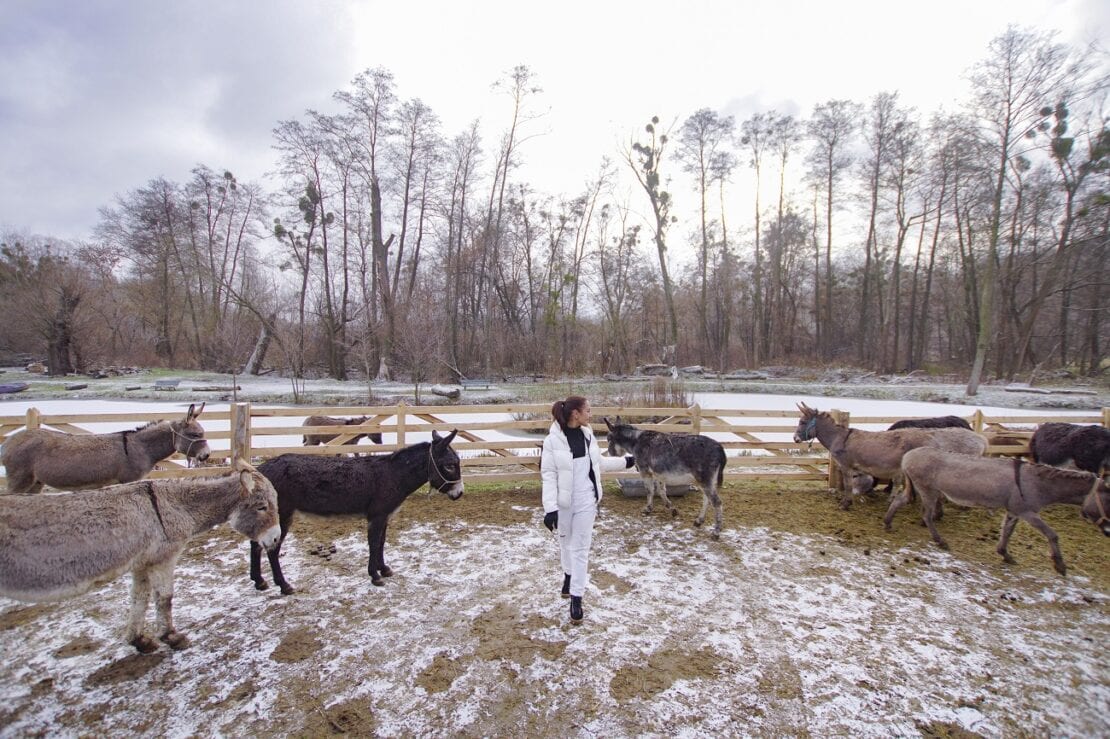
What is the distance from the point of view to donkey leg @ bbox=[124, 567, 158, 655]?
326 cm

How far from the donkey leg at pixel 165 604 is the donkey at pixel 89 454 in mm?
2612

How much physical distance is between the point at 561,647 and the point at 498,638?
0.51 metres

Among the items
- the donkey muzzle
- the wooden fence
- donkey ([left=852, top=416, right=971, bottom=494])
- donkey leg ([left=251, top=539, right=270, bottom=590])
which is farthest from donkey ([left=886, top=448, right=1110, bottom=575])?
donkey leg ([left=251, top=539, right=270, bottom=590])

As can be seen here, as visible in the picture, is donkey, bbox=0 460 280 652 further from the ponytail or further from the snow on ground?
the ponytail

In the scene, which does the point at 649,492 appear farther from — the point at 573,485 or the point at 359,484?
the point at 359,484

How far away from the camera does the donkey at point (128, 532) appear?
278 centimetres

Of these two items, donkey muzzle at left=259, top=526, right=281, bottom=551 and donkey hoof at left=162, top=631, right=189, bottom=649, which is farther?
donkey muzzle at left=259, top=526, right=281, bottom=551

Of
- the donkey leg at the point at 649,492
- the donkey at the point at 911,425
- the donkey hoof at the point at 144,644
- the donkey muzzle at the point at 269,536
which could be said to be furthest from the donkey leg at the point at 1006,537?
the donkey hoof at the point at 144,644

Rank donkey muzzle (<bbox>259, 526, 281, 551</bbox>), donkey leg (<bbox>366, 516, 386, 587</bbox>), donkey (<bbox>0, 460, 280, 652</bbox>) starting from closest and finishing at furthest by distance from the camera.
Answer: donkey (<bbox>0, 460, 280, 652</bbox>) < donkey muzzle (<bbox>259, 526, 281, 551</bbox>) < donkey leg (<bbox>366, 516, 386, 587</bbox>)

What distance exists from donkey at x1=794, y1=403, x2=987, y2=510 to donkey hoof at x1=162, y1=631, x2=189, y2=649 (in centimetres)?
742

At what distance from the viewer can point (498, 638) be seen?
359 cm

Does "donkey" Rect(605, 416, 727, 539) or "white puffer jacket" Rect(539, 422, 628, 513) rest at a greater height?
"white puffer jacket" Rect(539, 422, 628, 513)

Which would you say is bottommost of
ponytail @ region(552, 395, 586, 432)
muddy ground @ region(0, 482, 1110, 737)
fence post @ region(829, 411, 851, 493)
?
muddy ground @ region(0, 482, 1110, 737)

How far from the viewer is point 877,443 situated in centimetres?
626
